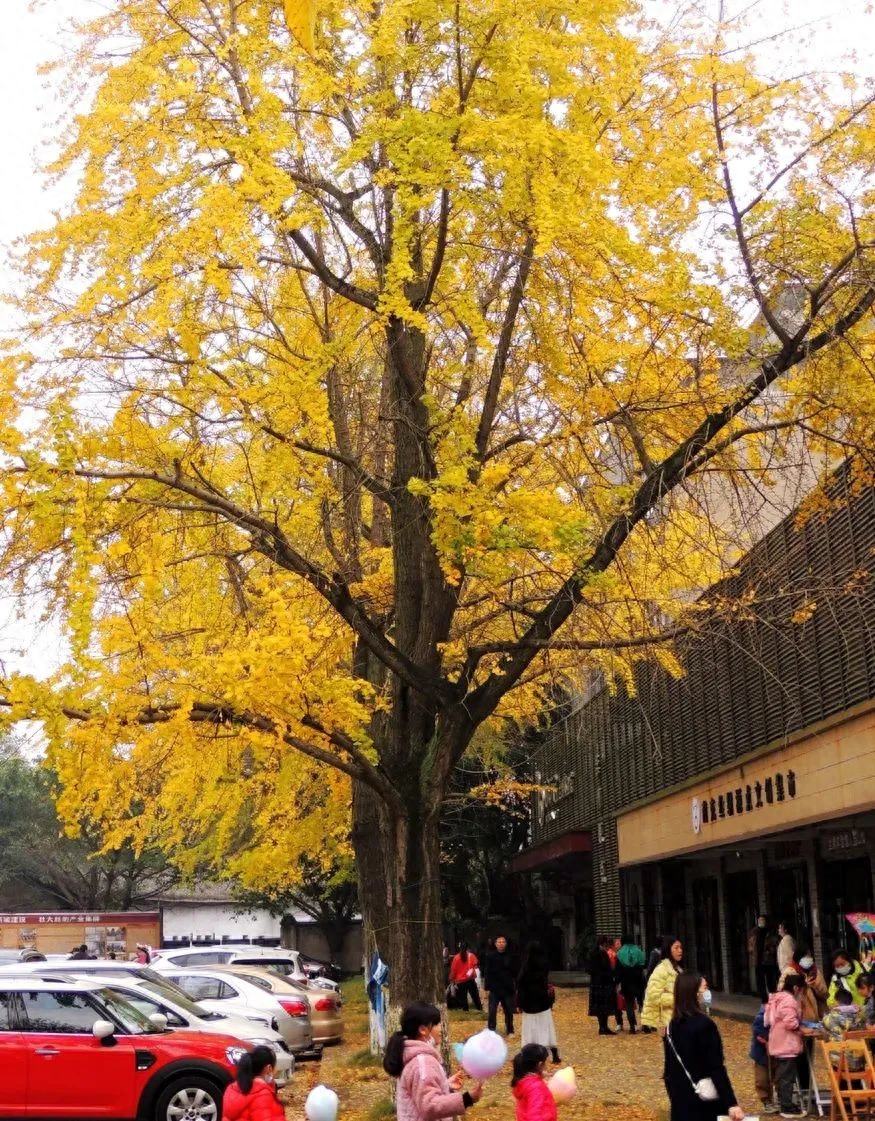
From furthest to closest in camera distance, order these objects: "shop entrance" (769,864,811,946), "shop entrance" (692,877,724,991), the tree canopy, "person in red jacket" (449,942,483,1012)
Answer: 1. the tree canopy
2. "shop entrance" (692,877,724,991)
3. "person in red jacket" (449,942,483,1012)
4. "shop entrance" (769,864,811,946)

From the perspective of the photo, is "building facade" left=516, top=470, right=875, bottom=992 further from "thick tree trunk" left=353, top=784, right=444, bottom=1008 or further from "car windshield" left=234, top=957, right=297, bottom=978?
"car windshield" left=234, top=957, right=297, bottom=978

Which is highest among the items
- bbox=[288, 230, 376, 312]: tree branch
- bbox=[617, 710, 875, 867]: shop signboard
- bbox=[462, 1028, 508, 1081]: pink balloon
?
bbox=[288, 230, 376, 312]: tree branch

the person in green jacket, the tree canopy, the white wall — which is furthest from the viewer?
the white wall

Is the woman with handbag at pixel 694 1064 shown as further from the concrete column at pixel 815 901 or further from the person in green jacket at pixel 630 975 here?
the person in green jacket at pixel 630 975

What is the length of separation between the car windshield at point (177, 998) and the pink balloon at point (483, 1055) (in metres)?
7.48

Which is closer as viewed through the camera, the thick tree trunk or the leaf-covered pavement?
the thick tree trunk

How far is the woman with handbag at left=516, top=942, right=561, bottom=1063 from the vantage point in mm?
16188

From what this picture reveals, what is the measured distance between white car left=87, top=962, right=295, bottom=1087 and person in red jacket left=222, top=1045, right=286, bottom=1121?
3.70m

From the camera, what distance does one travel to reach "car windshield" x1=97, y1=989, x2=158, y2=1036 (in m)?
12.9

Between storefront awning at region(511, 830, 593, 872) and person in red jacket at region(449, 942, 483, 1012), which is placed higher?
storefront awning at region(511, 830, 593, 872)

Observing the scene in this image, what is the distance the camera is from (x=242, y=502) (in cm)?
1576

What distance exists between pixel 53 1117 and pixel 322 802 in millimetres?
14919

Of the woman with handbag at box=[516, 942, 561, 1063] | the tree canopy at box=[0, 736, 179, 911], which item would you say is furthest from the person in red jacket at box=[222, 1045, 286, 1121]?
the tree canopy at box=[0, 736, 179, 911]

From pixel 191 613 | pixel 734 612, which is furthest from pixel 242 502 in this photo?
pixel 734 612
